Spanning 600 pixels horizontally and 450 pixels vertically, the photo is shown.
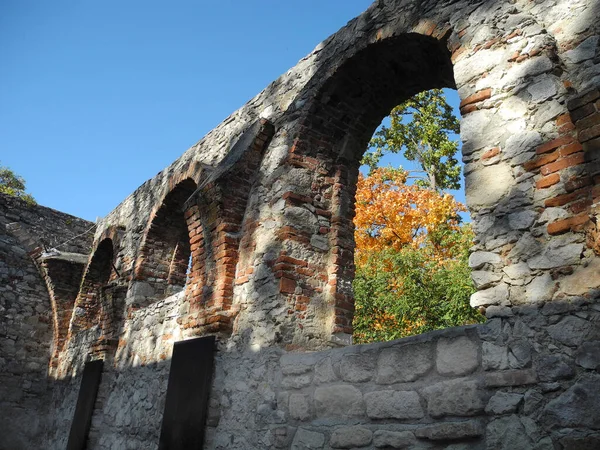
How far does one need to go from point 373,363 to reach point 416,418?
48 cm

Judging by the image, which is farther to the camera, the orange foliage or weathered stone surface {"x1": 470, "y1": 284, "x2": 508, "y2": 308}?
the orange foliage

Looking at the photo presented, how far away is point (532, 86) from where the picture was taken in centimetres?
298

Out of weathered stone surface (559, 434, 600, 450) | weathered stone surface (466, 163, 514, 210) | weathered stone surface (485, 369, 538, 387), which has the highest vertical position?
weathered stone surface (466, 163, 514, 210)

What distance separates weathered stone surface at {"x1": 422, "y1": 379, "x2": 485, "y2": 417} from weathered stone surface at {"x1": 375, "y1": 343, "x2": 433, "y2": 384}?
134 mm

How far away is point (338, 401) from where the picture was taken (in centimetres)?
338

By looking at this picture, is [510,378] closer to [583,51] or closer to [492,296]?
[492,296]

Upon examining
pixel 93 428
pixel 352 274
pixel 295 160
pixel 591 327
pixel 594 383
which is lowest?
pixel 93 428

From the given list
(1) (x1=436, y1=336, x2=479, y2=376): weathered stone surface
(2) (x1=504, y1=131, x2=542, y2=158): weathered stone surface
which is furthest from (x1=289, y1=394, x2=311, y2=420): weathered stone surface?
(2) (x1=504, y1=131, x2=542, y2=158): weathered stone surface

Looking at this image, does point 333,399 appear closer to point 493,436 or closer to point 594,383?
point 493,436

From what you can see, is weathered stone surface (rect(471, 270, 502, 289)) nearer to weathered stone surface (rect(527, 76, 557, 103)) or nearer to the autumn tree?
weathered stone surface (rect(527, 76, 557, 103))

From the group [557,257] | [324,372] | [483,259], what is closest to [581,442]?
[557,257]

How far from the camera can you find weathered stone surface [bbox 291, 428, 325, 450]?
3365 mm

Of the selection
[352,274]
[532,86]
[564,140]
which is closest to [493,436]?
[564,140]

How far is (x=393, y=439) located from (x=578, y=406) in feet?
3.56
